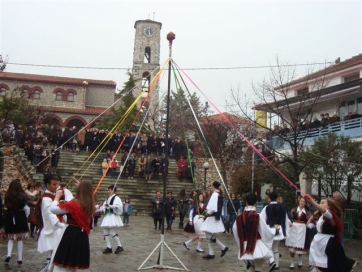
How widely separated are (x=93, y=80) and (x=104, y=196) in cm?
3266

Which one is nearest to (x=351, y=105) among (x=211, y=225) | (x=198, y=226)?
(x=198, y=226)

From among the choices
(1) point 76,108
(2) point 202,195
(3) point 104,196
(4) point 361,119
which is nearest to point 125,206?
(3) point 104,196

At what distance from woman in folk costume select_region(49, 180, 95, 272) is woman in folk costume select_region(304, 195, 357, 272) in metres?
4.03

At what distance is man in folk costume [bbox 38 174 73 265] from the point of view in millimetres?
7247

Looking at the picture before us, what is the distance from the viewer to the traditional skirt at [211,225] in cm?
1159

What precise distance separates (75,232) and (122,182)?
1961 centimetres

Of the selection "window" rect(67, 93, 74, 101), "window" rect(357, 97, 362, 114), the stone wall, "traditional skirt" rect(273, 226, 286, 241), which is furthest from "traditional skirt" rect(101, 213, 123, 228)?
"window" rect(67, 93, 74, 101)

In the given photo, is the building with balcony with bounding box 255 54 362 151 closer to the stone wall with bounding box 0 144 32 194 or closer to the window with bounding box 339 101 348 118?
the window with bounding box 339 101 348 118

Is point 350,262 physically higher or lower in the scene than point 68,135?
lower

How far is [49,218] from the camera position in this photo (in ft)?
23.8

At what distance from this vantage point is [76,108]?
171 ft

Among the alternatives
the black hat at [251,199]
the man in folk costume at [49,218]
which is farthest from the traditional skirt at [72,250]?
the black hat at [251,199]

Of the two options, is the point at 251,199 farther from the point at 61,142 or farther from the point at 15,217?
the point at 61,142

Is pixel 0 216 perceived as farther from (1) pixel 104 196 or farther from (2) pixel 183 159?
(2) pixel 183 159
